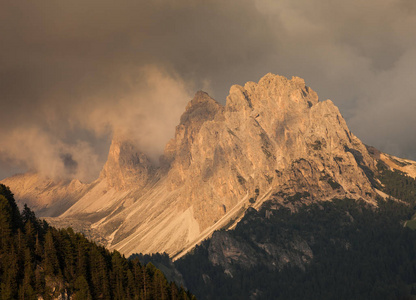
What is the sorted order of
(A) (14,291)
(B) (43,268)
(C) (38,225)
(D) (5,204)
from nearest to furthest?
(A) (14,291) → (B) (43,268) → (D) (5,204) → (C) (38,225)

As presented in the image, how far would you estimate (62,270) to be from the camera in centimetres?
14762

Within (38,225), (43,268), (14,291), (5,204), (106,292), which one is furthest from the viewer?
(38,225)

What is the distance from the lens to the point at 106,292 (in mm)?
153375

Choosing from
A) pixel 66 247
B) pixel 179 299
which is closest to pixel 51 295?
pixel 66 247

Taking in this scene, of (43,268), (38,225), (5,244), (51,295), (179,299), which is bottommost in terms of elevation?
(179,299)

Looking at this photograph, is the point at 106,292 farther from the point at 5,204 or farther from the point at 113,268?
the point at 5,204

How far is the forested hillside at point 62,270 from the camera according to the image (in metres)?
138

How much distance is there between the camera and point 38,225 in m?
178

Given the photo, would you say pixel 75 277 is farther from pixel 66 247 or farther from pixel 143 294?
pixel 143 294

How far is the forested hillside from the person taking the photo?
452ft

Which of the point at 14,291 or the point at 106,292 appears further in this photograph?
the point at 106,292

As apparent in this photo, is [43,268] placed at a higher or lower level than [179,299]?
higher

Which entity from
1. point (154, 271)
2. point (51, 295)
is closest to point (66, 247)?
point (51, 295)

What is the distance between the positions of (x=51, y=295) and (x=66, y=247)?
62.7 feet
